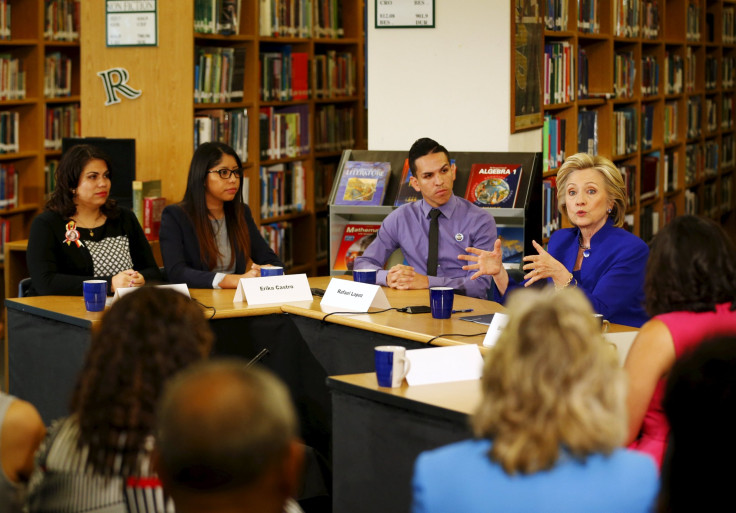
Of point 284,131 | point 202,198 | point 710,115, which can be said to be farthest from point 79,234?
point 710,115

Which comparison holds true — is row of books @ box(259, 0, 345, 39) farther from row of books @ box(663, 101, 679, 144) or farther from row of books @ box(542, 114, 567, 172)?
row of books @ box(663, 101, 679, 144)

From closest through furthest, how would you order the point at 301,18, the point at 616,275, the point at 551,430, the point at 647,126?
the point at 551,430 → the point at 616,275 → the point at 301,18 → the point at 647,126

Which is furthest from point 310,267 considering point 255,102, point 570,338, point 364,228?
point 570,338

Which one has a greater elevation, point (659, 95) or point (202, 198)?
point (659, 95)

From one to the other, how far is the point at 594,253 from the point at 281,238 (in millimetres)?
3244

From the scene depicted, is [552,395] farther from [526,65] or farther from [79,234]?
A: [526,65]

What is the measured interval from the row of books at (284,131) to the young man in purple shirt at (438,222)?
197cm

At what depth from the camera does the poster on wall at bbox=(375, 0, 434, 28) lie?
202 inches

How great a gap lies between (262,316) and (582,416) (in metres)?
2.37

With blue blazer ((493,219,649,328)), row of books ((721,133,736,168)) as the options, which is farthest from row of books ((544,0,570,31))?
→ row of books ((721,133,736,168))

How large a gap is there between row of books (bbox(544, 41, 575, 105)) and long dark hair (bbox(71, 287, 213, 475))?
4.23 metres

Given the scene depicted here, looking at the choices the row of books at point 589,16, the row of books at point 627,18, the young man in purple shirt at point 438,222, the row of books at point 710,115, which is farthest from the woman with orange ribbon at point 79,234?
the row of books at point 710,115

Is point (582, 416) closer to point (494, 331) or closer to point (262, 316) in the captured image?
point (494, 331)

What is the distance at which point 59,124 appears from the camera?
672 centimetres
